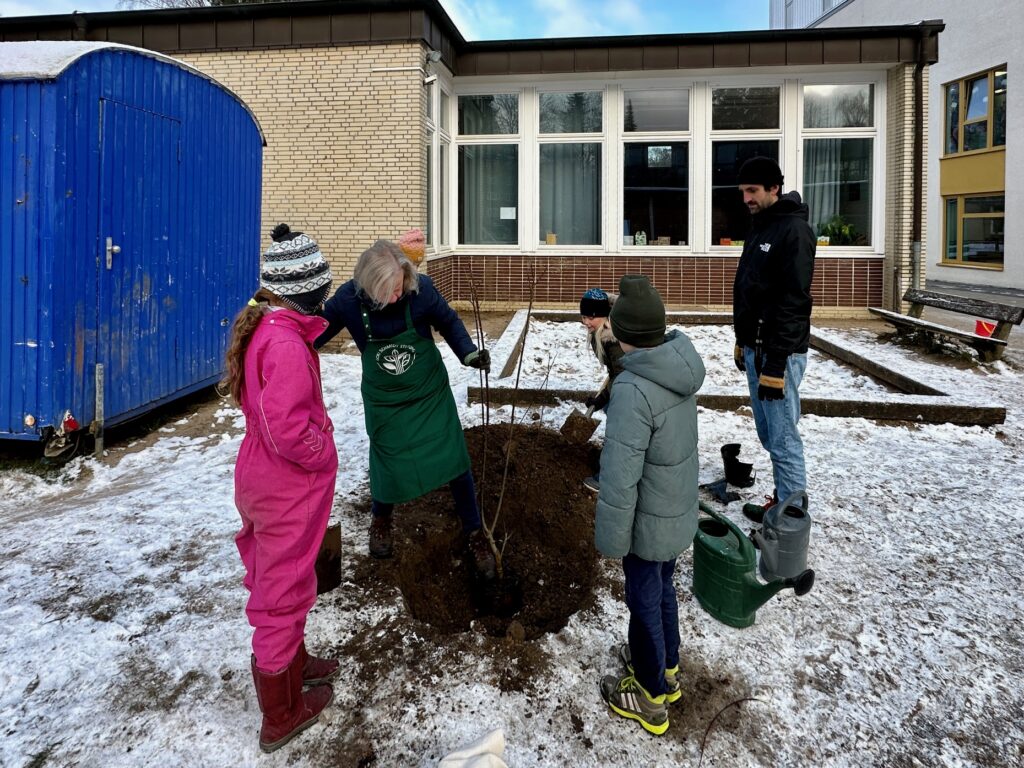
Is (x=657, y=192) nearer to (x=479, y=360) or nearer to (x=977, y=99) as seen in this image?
(x=479, y=360)

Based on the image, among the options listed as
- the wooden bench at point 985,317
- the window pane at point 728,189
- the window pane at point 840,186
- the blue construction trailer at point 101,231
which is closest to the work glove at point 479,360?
the blue construction trailer at point 101,231

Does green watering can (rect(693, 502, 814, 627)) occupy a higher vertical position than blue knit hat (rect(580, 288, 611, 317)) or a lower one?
lower

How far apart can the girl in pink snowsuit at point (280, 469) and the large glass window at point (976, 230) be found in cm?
2489

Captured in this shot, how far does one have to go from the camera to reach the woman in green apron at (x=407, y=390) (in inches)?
127

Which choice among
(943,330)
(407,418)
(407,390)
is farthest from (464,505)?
(943,330)

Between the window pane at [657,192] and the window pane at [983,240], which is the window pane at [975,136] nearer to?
the window pane at [983,240]

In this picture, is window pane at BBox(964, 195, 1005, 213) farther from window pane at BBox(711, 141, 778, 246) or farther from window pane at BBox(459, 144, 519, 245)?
window pane at BBox(459, 144, 519, 245)

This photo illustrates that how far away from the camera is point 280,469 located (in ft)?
7.43

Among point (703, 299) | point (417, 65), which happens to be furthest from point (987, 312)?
point (417, 65)

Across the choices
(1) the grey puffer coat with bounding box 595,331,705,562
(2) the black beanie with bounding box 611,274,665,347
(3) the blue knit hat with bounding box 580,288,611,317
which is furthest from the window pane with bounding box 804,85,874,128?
(1) the grey puffer coat with bounding box 595,331,705,562

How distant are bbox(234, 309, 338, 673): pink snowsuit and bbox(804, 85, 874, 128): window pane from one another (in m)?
12.7

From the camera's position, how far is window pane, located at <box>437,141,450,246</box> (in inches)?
488

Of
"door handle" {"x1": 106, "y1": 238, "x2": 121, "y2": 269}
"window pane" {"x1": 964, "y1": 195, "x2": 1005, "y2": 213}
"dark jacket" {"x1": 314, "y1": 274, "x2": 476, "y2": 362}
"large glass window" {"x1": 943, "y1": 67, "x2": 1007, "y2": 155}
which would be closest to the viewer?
"dark jacket" {"x1": 314, "y1": 274, "x2": 476, "y2": 362}

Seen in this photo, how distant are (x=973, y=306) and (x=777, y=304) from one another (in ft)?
23.5
